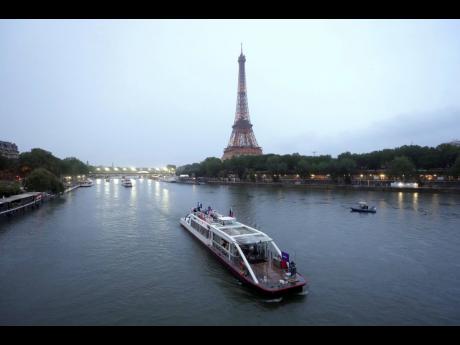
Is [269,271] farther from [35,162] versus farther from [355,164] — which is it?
[355,164]

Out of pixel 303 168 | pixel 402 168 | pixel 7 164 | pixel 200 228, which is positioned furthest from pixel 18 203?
pixel 402 168

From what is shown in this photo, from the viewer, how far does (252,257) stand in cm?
2225

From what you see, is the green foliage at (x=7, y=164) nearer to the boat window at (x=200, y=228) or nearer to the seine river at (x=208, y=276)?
the seine river at (x=208, y=276)

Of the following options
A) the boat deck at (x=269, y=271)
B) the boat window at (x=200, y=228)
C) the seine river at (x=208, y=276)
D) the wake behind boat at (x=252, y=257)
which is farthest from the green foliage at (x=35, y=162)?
the boat deck at (x=269, y=271)

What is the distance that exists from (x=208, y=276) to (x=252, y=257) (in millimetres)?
3299

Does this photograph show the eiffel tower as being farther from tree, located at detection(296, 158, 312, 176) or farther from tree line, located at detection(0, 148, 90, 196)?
tree line, located at detection(0, 148, 90, 196)

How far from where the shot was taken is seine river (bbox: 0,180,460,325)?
1648 cm

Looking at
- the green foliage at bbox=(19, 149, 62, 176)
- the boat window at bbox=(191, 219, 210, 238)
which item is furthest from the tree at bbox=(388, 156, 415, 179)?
the green foliage at bbox=(19, 149, 62, 176)

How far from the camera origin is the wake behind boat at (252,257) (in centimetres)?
1841
